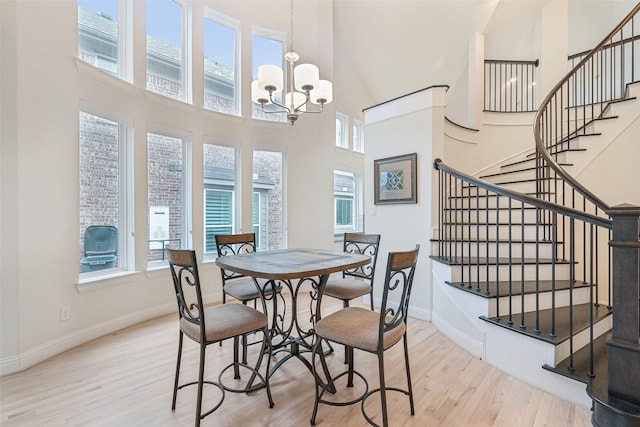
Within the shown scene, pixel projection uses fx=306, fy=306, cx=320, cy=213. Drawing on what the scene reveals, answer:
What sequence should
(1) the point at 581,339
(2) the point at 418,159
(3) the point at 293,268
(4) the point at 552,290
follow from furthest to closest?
(2) the point at 418,159
(1) the point at 581,339
(4) the point at 552,290
(3) the point at 293,268

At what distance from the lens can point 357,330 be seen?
1.74 meters

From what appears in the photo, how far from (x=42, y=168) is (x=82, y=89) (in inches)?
33.6

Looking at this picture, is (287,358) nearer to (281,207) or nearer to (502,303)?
(502,303)

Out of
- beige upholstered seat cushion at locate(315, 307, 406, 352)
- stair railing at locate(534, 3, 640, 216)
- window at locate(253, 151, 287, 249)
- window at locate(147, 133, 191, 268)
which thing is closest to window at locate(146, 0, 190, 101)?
window at locate(147, 133, 191, 268)

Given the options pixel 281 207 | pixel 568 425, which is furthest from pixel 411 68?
pixel 568 425

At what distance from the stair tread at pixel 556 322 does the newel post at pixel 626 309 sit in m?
0.45

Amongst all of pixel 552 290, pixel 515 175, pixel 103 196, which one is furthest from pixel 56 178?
pixel 515 175

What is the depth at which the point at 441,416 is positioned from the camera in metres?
1.80

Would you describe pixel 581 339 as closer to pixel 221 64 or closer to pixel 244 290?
pixel 244 290

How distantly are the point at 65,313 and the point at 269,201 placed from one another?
2.69m

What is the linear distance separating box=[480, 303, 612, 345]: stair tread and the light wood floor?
1.19 ft

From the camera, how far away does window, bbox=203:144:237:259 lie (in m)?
4.16

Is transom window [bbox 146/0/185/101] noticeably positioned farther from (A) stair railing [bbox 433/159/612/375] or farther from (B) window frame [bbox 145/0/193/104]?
(A) stair railing [bbox 433/159/612/375]

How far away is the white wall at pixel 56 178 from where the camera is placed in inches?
91.0
